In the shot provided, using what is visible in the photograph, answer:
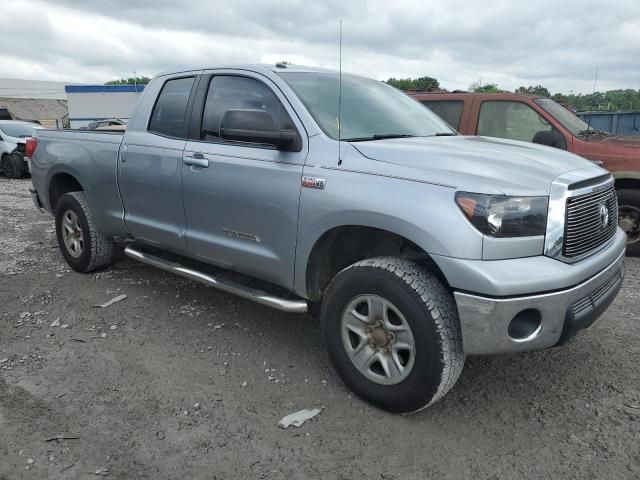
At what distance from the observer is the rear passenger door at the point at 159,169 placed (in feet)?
12.8

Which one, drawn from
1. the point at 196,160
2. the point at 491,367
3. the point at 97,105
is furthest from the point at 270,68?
the point at 97,105

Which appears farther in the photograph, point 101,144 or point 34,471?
point 101,144

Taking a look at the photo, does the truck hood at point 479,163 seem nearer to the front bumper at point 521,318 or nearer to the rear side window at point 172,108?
the front bumper at point 521,318

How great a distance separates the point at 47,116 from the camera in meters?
45.8

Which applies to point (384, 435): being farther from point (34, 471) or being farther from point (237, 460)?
point (34, 471)

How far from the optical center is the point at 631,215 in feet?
19.1

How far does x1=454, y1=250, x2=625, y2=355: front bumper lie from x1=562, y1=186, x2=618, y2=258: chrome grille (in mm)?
202

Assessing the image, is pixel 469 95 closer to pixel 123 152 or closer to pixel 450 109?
pixel 450 109

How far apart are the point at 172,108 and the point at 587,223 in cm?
304

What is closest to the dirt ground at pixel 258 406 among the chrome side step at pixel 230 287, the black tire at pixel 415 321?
the black tire at pixel 415 321

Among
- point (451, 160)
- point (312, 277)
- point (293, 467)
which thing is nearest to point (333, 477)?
point (293, 467)

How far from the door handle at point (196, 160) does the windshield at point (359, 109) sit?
777 millimetres

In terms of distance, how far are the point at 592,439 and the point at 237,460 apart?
177 centimetres

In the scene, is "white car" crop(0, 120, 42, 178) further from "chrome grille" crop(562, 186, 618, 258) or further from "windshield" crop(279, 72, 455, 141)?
"chrome grille" crop(562, 186, 618, 258)
